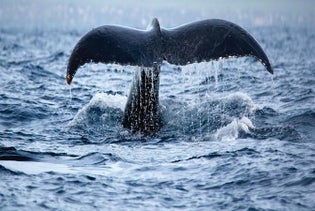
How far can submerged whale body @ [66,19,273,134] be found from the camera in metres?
6.95

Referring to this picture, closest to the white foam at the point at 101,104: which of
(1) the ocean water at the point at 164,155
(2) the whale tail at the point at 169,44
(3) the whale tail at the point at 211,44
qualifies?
(1) the ocean water at the point at 164,155

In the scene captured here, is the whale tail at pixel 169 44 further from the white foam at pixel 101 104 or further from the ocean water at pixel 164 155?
the white foam at pixel 101 104

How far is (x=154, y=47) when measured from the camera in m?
7.30

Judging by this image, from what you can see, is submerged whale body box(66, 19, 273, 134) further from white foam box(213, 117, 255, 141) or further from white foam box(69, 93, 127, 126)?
white foam box(69, 93, 127, 126)

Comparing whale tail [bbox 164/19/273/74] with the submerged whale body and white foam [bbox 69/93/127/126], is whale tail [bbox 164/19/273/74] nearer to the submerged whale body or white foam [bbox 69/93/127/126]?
the submerged whale body

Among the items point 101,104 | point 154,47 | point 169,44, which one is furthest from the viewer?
point 101,104

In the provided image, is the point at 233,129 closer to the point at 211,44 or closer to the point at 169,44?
the point at 211,44

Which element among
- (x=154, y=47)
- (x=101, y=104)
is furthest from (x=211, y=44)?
(x=101, y=104)

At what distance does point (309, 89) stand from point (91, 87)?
5.46 metres

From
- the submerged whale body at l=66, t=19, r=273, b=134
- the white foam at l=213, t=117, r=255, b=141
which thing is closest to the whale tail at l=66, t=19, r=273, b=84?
the submerged whale body at l=66, t=19, r=273, b=134

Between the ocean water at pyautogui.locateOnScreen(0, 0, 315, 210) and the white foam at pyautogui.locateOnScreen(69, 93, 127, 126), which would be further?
the white foam at pyautogui.locateOnScreen(69, 93, 127, 126)

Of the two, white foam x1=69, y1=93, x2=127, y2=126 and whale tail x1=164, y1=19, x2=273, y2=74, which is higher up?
whale tail x1=164, y1=19, x2=273, y2=74

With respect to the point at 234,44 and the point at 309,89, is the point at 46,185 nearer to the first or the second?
the point at 234,44

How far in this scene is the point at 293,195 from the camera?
231 inches
